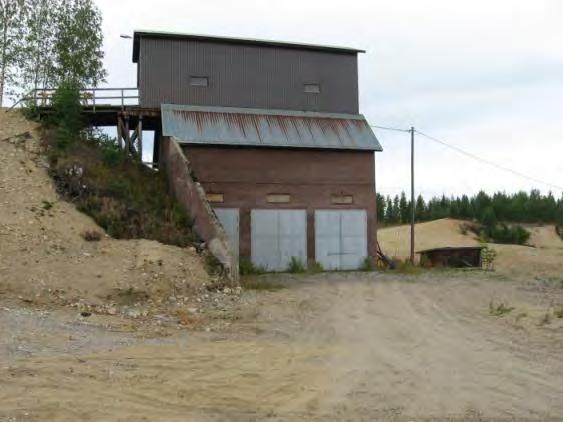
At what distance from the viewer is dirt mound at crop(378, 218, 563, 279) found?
42.4 m

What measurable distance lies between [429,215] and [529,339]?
63.0 metres

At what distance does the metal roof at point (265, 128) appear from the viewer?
23.3 m

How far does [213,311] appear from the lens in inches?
523

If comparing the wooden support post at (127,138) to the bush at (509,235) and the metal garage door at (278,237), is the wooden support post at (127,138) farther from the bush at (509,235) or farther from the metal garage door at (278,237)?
the bush at (509,235)

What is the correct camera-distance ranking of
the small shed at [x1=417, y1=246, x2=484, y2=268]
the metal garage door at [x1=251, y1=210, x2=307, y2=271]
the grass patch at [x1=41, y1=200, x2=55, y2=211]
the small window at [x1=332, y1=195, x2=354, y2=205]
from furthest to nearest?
the small shed at [x1=417, y1=246, x2=484, y2=268]
the small window at [x1=332, y1=195, x2=354, y2=205]
the metal garage door at [x1=251, y1=210, x2=307, y2=271]
the grass patch at [x1=41, y1=200, x2=55, y2=211]

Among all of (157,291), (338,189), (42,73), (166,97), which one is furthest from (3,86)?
(157,291)

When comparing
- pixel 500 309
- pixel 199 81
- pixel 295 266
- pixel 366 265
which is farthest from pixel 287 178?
pixel 500 309

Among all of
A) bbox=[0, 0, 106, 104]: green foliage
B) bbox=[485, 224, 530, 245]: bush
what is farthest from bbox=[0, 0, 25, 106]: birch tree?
bbox=[485, 224, 530, 245]: bush

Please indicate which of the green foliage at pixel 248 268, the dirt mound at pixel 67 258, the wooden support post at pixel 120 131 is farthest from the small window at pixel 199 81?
the dirt mound at pixel 67 258

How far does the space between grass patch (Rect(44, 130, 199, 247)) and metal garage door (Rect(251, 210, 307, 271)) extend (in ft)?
12.3

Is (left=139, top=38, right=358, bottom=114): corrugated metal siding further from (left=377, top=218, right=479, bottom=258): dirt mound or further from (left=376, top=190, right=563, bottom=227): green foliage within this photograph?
(left=376, top=190, right=563, bottom=227): green foliage

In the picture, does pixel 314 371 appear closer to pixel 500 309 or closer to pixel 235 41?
pixel 500 309

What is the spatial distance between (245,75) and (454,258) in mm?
12233

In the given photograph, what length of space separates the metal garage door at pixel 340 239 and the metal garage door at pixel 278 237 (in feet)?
2.20
